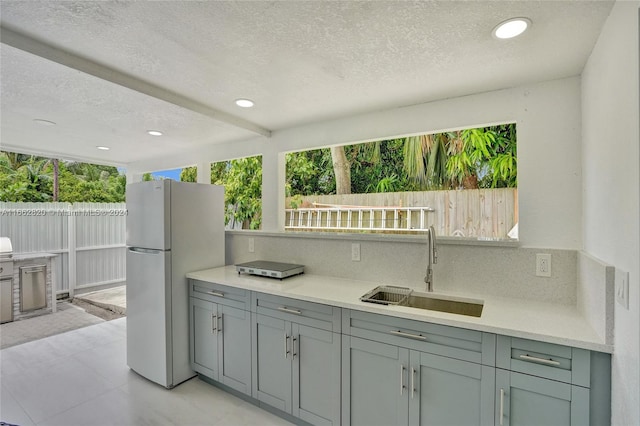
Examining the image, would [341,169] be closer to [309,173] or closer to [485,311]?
[309,173]

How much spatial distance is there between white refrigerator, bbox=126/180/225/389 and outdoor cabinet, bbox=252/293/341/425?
2.54 feet

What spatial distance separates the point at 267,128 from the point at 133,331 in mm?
2206

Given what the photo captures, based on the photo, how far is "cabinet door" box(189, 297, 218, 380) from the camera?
247 cm

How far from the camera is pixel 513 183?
388 centimetres

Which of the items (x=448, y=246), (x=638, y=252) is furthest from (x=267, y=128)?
(x=638, y=252)

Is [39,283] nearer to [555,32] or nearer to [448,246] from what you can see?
[448,246]

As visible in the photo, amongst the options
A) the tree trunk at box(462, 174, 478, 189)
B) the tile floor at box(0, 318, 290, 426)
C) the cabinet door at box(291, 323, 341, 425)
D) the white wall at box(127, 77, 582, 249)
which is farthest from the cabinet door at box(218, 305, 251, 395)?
the tree trunk at box(462, 174, 478, 189)

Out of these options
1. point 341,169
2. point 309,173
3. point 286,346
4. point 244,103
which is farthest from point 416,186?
point 286,346

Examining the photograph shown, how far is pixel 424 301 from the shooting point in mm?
2125

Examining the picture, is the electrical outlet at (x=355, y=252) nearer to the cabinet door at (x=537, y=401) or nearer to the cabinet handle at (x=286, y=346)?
the cabinet handle at (x=286, y=346)

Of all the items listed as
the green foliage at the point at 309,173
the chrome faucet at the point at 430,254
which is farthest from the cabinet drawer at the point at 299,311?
the green foliage at the point at 309,173

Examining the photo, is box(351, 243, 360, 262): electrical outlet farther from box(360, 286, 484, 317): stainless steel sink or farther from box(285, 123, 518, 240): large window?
box(285, 123, 518, 240): large window

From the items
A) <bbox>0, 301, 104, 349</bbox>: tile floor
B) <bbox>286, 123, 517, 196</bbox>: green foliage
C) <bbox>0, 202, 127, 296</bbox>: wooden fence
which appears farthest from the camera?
<bbox>0, 202, 127, 296</bbox>: wooden fence

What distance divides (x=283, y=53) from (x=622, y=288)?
1787 millimetres
